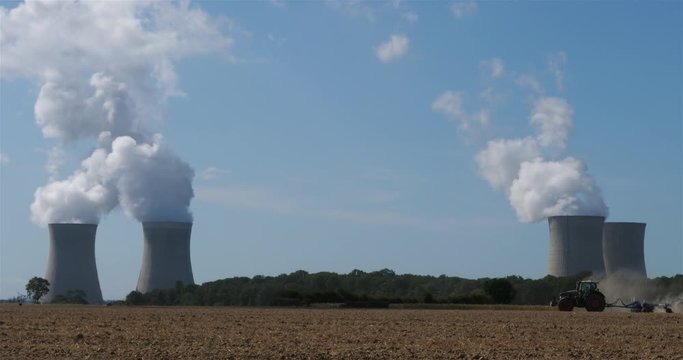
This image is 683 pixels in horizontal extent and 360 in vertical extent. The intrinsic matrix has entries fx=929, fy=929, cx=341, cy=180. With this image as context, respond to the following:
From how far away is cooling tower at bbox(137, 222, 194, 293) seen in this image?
169 feet

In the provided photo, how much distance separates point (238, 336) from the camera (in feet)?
55.0

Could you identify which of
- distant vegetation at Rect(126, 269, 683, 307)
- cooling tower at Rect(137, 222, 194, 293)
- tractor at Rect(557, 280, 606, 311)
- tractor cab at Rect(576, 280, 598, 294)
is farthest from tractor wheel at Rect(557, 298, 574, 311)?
cooling tower at Rect(137, 222, 194, 293)

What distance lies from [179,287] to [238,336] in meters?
36.3

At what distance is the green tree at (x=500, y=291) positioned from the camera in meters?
50.1

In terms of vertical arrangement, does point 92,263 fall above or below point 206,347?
above

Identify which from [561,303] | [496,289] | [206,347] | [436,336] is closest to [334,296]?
[496,289]

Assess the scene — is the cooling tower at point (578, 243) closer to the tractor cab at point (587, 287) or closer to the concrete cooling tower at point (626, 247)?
the concrete cooling tower at point (626, 247)

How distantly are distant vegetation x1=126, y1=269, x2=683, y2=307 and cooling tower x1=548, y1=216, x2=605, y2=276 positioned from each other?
3.66 feet

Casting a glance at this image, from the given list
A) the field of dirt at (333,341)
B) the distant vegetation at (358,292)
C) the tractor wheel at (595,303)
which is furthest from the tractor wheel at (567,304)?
the field of dirt at (333,341)

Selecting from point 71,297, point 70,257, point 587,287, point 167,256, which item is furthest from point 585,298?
point 71,297

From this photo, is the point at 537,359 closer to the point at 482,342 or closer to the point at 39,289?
the point at 482,342

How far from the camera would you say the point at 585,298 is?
34.0 meters

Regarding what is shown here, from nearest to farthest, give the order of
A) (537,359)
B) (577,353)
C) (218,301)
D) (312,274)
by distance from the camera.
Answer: (537,359) → (577,353) → (218,301) → (312,274)

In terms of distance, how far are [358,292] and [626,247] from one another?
50.8 feet
